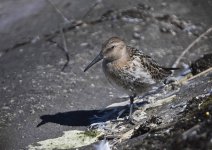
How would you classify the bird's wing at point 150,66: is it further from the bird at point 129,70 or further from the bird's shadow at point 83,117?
the bird's shadow at point 83,117

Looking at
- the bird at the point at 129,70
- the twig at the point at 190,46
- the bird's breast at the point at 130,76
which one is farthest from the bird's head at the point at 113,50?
the twig at the point at 190,46

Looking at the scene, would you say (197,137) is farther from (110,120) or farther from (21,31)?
(21,31)

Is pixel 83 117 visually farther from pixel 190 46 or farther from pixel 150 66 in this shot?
pixel 190 46

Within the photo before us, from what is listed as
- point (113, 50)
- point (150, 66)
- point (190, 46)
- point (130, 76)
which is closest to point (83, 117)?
point (130, 76)

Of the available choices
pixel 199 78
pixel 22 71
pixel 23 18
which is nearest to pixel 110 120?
pixel 199 78

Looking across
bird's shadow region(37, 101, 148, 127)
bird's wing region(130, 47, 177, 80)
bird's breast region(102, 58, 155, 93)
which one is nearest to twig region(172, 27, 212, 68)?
bird's wing region(130, 47, 177, 80)
